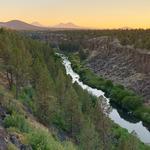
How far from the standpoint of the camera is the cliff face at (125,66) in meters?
106

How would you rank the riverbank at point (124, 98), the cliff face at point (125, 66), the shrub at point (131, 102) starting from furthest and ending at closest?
1. the cliff face at point (125, 66)
2. the shrub at point (131, 102)
3. the riverbank at point (124, 98)

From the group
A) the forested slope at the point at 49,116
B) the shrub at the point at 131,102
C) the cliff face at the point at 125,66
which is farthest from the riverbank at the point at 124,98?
the forested slope at the point at 49,116

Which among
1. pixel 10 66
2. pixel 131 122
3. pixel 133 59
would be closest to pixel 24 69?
pixel 10 66

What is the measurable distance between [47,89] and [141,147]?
52.3 feet

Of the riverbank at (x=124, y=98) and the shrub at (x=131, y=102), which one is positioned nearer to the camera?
the riverbank at (x=124, y=98)

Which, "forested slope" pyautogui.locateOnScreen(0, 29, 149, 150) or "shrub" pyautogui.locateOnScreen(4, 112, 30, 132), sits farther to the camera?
"shrub" pyautogui.locateOnScreen(4, 112, 30, 132)

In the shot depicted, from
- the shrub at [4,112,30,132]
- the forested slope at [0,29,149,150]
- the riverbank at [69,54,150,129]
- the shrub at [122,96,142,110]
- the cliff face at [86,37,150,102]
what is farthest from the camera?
the cliff face at [86,37,150,102]

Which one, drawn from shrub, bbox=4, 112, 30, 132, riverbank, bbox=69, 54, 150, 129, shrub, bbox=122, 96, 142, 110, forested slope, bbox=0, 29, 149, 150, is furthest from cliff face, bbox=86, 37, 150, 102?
shrub, bbox=4, 112, 30, 132

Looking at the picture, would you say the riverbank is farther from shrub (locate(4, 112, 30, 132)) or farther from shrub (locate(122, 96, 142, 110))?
shrub (locate(4, 112, 30, 132))

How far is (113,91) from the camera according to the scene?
99.6 m

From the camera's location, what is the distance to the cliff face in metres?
106

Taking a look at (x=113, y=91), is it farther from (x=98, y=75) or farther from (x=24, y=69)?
(x=24, y=69)

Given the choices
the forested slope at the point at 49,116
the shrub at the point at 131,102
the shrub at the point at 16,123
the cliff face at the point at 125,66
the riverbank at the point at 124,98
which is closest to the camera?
the forested slope at the point at 49,116

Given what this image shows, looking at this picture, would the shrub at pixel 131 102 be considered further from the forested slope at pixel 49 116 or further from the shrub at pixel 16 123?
the shrub at pixel 16 123
